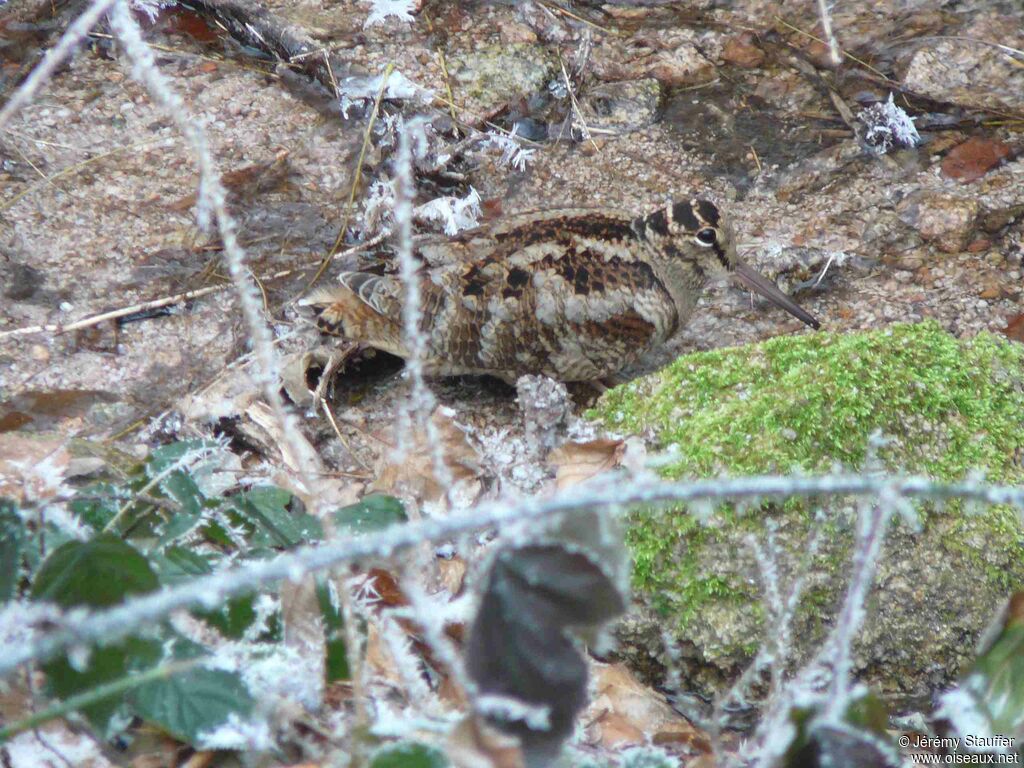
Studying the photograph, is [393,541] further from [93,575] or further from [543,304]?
[543,304]

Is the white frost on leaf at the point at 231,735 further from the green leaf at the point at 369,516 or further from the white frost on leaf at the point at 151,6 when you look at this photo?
the white frost on leaf at the point at 151,6

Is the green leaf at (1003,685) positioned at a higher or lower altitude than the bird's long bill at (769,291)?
higher

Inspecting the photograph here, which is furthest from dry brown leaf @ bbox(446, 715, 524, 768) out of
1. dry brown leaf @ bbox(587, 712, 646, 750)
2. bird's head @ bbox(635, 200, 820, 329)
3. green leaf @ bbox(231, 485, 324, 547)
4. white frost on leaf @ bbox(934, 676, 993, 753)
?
bird's head @ bbox(635, 200, 820, 329)

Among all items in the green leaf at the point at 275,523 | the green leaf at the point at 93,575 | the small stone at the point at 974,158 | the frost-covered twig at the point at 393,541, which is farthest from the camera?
the small stone at the point at 974,158

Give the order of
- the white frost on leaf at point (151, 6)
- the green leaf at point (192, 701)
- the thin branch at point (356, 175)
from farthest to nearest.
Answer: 1. the white frost on leaf at point (151, 6)
2. the thin branch at point (356, 175)
3. the green leaf at point (192, 701)

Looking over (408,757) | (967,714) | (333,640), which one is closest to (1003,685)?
(967,714)

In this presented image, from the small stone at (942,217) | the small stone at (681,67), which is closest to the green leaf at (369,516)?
the small stone at (942,217)

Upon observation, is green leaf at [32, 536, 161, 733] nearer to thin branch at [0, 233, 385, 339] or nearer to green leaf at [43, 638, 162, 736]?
green leaf at [43, 638, 162, 736]

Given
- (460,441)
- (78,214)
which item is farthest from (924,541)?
(78,214)
